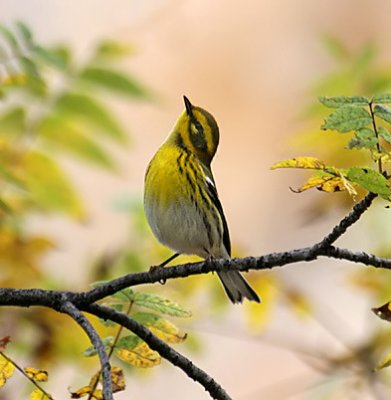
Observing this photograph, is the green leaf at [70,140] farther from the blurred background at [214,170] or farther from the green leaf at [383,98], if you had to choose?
the green leaf at [383,98]

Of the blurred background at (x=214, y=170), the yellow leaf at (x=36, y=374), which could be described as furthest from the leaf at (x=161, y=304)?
the blurred background at (x=214, y=170)

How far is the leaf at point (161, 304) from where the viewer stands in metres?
1.58

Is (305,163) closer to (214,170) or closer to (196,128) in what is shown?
(196,128)

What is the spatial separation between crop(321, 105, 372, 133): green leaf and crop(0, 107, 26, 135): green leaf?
1589mm

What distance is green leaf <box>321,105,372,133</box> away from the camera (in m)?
1.41

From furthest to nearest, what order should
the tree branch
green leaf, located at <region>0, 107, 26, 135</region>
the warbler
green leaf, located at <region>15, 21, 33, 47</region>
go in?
green leaf, located at <region>0, 107, 26, 135</region>, the warbler, green leaf, located at <region>15, 21, 33, 47</region>, the tree branch

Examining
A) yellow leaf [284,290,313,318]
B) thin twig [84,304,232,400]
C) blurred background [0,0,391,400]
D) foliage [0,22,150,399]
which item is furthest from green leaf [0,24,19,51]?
yellow leaf [284,290,313,318]

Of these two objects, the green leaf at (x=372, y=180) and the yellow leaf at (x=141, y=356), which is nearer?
the green leaf at (x=372, y=180)

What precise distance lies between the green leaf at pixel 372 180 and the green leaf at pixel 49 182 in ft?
5.23

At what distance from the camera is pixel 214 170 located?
22.4 ft

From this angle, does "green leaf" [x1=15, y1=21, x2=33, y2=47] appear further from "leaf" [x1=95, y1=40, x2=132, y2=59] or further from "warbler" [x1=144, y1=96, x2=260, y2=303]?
"leaf" [x1=95, y1=40, x2=132, y2=59]

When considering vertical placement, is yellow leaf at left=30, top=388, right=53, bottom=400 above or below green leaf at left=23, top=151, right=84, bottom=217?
below

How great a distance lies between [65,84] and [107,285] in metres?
1.48

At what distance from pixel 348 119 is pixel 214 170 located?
17.7 ft
